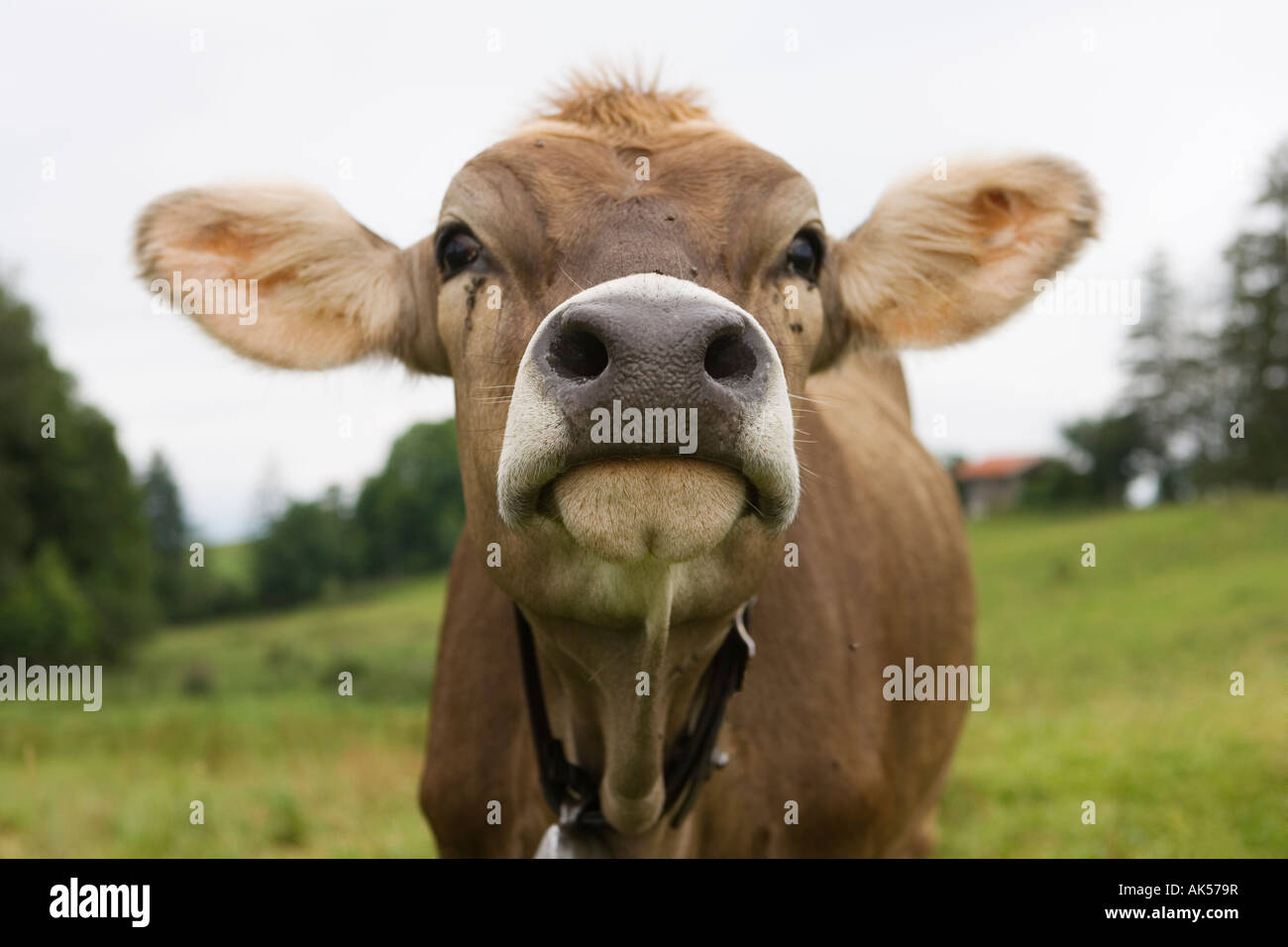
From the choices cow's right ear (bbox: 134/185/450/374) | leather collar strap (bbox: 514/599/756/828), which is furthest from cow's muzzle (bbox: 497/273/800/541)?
cow's right ear (bbox: 134/185/450/374)

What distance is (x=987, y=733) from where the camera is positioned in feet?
37.1

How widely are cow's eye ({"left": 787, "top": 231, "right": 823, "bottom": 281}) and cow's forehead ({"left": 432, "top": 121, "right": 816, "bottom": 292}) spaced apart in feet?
0.29

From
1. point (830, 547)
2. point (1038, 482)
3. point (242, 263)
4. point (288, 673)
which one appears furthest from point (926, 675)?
point (1038, 482)

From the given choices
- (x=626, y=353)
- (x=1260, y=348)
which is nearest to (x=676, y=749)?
(x=626, y=353)

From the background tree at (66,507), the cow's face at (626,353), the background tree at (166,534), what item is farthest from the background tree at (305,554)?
the cow's face at (626,353)

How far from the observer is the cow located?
2.43 metres

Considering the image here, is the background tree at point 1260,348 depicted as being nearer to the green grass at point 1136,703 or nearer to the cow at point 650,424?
the green grass at point 1136,703

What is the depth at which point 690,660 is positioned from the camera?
3246 millimetres

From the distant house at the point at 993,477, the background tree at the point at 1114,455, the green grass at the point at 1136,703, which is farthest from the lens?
the distant house at the point at 993,477

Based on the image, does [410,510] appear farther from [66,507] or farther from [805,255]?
[66,507]

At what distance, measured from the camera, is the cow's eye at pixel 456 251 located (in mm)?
3141

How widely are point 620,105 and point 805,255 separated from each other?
779 mm

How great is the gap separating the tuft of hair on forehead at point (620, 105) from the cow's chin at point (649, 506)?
51.2 inches

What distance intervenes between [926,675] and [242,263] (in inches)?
131
